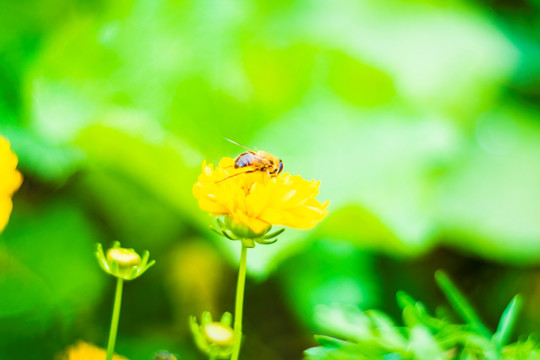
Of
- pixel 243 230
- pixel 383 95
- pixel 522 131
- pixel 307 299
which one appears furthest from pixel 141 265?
pixel 522 131

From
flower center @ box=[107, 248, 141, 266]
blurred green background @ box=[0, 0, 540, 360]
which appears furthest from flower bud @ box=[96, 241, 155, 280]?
blurred green background @ box=[0, 0, 540, 360]

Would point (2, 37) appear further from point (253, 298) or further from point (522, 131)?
point (522, 131)

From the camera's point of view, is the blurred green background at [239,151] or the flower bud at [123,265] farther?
the blurred green background at [239,151]

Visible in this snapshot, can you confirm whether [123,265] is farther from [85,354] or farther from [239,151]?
[239,151]

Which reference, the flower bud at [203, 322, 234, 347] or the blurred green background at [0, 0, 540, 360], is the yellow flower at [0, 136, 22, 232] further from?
the blurred green background at [0, 0, 540, 360]

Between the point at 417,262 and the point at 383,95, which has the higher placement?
the point at 383,95

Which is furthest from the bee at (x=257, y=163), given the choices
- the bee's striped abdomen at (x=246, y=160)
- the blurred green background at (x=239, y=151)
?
the blurred green background at (x=239, y=151)

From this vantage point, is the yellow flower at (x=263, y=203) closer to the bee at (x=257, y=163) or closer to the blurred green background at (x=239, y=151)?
the bee at (x=257, y=163)
